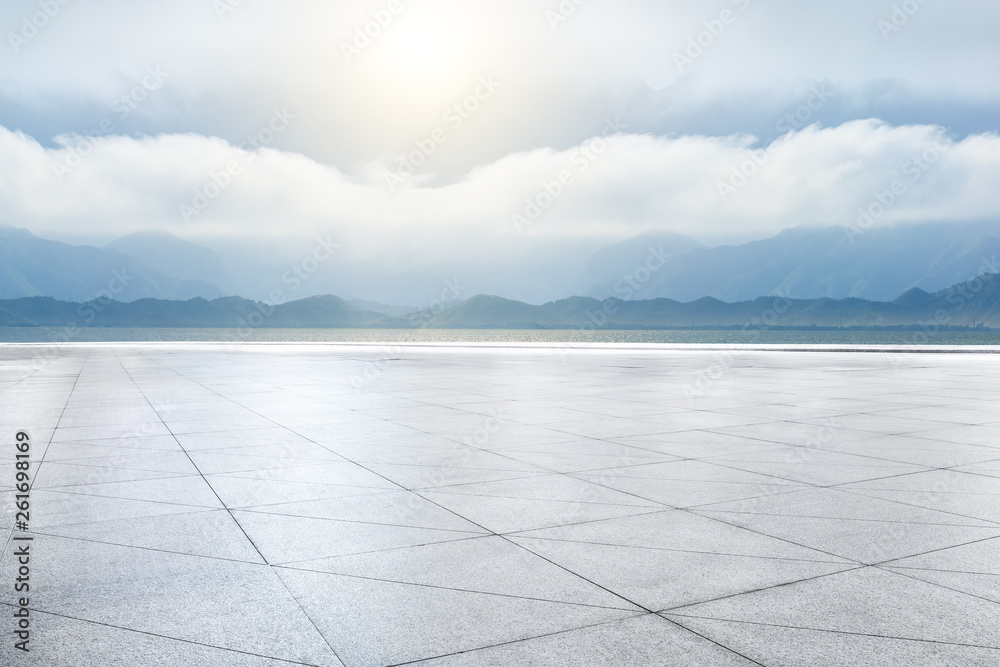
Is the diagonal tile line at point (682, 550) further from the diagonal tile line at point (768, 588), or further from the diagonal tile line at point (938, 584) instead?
the diagonal tile line at point (938, 584)

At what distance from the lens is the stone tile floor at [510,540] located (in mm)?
3990

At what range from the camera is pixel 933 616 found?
168 inches

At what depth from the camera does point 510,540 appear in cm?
574

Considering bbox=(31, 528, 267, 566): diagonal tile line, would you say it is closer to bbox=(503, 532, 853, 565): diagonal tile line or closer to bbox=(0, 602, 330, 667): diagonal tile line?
bbox=(0, 602, 330, 667): diagonal tile line

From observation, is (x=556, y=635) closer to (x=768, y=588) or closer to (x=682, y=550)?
(x=768, y=588)

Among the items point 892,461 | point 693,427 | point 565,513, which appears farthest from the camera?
point 693,427

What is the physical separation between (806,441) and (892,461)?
4.82ft

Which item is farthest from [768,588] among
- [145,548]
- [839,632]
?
[145,548]

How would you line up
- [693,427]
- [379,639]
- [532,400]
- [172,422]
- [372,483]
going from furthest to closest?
[532,400]
[172,422]
[693,427]
[372,483]
[379,639]

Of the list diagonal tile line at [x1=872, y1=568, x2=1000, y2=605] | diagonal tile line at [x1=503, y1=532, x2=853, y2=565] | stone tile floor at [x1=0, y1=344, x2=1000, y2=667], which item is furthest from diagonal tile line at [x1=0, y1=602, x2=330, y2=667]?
diagonal tile line at [x1=872, y1=568, x2=1000, y2=605]

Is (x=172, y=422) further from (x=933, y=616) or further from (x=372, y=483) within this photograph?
(x=933, y=616)

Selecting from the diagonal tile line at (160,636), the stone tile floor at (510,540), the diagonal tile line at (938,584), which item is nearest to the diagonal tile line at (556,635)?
the stone tile floor at (510,540)

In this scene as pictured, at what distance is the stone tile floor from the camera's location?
3.99 metres

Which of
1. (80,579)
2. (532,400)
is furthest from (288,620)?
(532,400)
